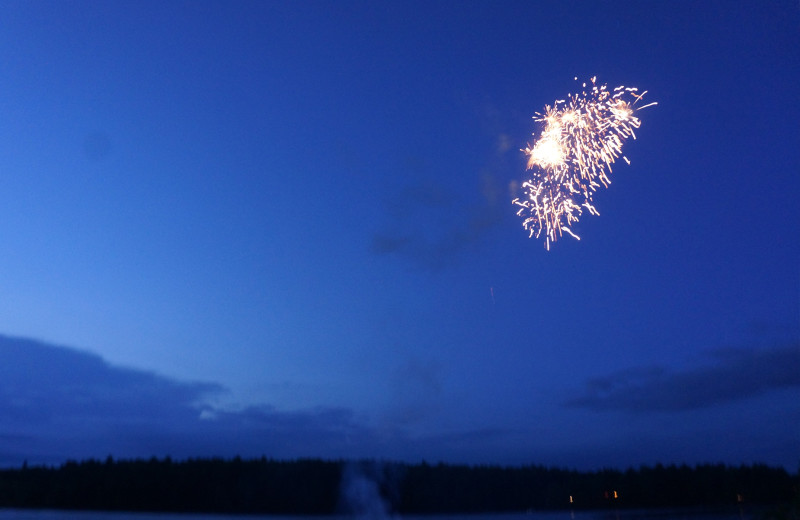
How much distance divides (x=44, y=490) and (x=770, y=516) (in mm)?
89913

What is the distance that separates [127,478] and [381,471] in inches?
1843

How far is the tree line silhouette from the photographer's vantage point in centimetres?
7869

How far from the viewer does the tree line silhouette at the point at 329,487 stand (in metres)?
78.7

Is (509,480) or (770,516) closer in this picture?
(770,516)

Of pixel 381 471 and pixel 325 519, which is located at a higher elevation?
pixel 381 471

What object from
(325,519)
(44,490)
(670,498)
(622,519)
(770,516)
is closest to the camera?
(770,516)

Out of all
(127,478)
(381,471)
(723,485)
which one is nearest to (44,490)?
(127,478)

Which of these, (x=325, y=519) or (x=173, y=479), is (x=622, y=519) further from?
(x=173, y=479)

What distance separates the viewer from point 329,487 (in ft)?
261

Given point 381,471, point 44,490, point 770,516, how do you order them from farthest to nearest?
point 44,490 → point 381,471 → point 770,516

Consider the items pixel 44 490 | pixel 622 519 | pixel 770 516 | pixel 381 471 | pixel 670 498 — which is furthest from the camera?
pixel 670 498

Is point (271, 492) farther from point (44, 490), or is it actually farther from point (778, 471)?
point (778, 471)

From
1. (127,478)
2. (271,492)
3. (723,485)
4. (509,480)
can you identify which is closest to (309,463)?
(271,492)

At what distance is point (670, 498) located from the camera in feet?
316
